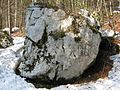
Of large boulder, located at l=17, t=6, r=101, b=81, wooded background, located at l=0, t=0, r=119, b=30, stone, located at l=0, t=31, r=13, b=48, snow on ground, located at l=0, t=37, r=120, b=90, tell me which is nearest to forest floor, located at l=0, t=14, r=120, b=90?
snow on ground, located at l=0, t=37, r=120, b=90

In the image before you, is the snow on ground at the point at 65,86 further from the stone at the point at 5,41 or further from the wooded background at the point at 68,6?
the stone at the point at 5,41

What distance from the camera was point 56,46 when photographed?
11.8m

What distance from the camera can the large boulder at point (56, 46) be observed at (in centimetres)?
1162

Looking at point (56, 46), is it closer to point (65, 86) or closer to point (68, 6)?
point (65, 86)

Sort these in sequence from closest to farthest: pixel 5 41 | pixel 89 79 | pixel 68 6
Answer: pixel 89 79 < pixel 68 6 < pixel 5 41

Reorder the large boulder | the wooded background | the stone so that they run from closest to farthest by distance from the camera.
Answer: the large boulder → the wooded background → the stone

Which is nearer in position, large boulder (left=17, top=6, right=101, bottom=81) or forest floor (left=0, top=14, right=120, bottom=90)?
forest floor (left=0, top=14, right=120, bottom=90)

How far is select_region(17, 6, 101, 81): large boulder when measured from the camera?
11.6 meters

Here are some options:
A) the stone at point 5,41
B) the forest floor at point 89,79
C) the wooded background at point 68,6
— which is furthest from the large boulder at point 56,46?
the stone at point 5,41

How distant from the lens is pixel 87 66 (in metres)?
11.9

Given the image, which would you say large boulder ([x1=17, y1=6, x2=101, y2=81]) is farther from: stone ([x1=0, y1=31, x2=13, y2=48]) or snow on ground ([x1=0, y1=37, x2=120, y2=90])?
stone ([x1=0, y1=31, x2=13, y2=48])

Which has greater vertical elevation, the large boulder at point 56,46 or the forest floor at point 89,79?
the large boulder at point 56,46

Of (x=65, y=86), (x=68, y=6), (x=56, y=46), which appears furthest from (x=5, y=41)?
(x=65, y=86)

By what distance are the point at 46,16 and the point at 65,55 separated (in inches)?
80.0
